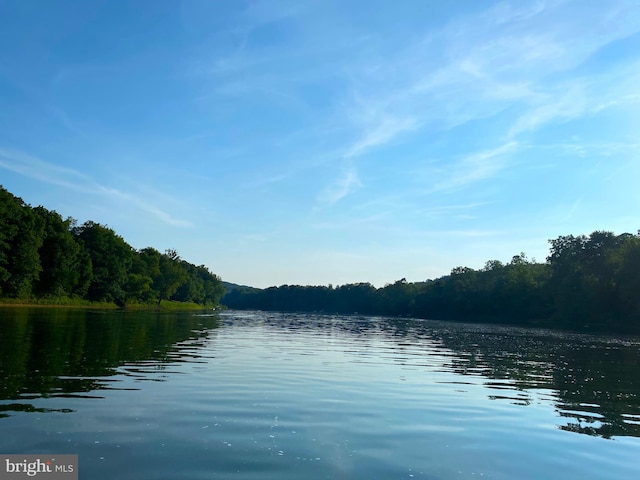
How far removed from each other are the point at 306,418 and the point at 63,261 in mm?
116378

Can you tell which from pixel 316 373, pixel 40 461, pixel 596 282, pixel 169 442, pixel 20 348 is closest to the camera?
pixel 40 461

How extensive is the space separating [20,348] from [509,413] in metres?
26.6

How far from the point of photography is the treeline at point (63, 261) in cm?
9956

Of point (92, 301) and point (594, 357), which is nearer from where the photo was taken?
point (594, 357)

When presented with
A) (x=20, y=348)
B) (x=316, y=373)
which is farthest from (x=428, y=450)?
(x=20, y=348)

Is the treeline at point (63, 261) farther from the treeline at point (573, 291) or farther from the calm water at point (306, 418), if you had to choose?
the treeline at point (573, 291)

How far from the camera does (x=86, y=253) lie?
131 m

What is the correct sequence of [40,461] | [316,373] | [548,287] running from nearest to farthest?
[40,461]
[316,373]
[548,287]

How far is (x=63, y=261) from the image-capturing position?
117 meters

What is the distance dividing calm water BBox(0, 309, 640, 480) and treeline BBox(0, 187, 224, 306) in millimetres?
79753

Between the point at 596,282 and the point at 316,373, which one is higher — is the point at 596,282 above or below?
above

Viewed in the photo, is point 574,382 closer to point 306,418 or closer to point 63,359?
point 306,418

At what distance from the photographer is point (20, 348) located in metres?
29.4

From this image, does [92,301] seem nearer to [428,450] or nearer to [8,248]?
[8,248]
